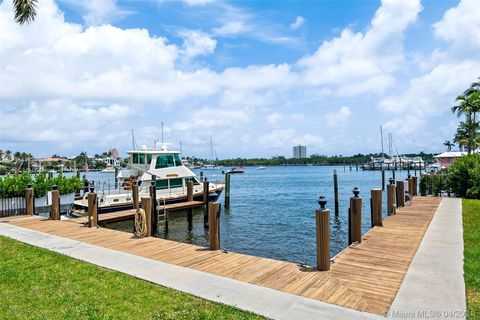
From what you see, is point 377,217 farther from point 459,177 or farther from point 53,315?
point 459,177

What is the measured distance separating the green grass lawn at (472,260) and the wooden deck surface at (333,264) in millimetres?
1012

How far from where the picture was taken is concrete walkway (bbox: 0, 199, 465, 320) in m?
4.88

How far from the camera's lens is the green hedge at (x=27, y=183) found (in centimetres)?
1563

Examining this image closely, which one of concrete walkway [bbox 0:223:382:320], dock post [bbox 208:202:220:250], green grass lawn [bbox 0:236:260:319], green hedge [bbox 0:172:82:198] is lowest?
concrete walkway [bbox 0:223:382:320]

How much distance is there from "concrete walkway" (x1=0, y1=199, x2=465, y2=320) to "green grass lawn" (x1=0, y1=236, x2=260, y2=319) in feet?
1.07

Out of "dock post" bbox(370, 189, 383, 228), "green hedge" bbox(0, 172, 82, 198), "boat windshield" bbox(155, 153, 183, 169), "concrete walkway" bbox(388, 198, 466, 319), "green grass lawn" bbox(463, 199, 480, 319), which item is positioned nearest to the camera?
"concrete walkway" bbox(388, 198, 466, 319)

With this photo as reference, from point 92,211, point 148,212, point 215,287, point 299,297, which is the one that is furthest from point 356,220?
point 92,211

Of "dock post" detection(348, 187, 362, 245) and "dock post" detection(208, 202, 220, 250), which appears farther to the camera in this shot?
"dock post" detection(348, 187, 362, 245)

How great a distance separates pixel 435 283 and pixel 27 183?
55.2ft

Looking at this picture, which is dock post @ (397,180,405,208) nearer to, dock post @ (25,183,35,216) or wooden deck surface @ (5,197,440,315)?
wooden deck surface @ (5,197,440,315)

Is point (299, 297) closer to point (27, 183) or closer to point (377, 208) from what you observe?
point (377, 208)

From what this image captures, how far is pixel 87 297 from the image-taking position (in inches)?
219

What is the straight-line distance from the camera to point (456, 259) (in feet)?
23.5

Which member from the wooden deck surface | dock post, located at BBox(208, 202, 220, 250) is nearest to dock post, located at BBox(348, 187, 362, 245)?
the wooden deck surface
